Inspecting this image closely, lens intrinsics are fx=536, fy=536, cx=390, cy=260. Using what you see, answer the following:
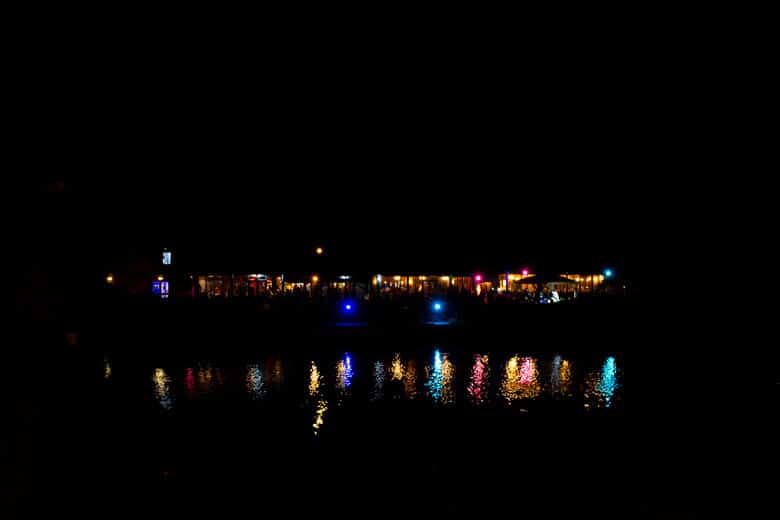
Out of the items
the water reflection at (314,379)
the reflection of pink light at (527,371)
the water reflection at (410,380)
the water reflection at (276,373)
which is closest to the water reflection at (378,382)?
the water reflection at (410,380)

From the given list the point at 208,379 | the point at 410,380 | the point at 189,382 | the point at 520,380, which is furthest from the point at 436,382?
the point at 189,382

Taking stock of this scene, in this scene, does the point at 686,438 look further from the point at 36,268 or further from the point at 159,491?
the point at 36,268

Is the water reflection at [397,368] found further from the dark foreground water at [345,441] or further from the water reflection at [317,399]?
the water reflection at [317,399]

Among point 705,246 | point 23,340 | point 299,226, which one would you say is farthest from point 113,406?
point 705,246

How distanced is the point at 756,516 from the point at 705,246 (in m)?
32.2

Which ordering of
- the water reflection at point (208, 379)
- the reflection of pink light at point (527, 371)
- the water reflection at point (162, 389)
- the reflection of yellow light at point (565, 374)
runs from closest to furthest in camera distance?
the water reflection at point (162, 389) → the water reflection at point (208, 379) → the reflection of yellow light at point (565, 374) → the reflection of pink light at point (527, 371)

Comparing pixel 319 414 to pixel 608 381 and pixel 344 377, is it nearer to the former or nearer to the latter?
pixel 344 377

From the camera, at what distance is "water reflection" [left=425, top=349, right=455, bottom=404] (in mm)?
9555

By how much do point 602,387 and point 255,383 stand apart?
693 centimetres

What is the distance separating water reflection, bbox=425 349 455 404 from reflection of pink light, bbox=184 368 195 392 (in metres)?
4.63

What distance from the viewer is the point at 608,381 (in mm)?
11188

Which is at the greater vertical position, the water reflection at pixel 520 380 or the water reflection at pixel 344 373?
the water reflection at pixel 344 373

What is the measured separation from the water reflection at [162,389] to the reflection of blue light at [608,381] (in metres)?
7.66

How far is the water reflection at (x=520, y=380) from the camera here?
9.85 meters
